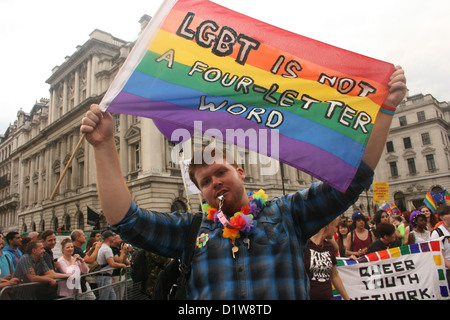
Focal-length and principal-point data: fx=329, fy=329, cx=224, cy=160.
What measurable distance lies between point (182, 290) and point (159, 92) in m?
1.38

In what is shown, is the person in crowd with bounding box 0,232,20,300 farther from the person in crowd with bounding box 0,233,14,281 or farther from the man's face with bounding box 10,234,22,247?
the man's face with bounding box 10,234,22,247

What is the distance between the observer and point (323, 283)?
4160 millimetres

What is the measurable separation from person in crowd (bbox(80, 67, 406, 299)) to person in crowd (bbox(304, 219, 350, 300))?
2.31 meters

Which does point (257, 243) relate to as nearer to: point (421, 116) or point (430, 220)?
point (430, 220)

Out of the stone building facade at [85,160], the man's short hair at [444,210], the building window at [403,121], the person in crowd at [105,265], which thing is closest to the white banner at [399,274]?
the man's short hair at [444,210]

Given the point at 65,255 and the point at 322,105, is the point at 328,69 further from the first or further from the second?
the point at 65,255

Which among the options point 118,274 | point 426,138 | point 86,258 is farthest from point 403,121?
point 86,258

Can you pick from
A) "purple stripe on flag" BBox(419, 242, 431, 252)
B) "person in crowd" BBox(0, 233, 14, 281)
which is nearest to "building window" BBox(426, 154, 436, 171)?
"purple stripe on flag" BBox(419, 242, 431, 252)

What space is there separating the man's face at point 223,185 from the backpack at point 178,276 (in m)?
0.19

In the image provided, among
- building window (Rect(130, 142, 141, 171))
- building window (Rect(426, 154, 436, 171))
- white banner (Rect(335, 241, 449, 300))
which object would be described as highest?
building window (Rect(426, 154, 436, 171))

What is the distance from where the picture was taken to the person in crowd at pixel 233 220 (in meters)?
1.85

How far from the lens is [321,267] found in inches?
166

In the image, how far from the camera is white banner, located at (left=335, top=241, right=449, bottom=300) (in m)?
5.05
